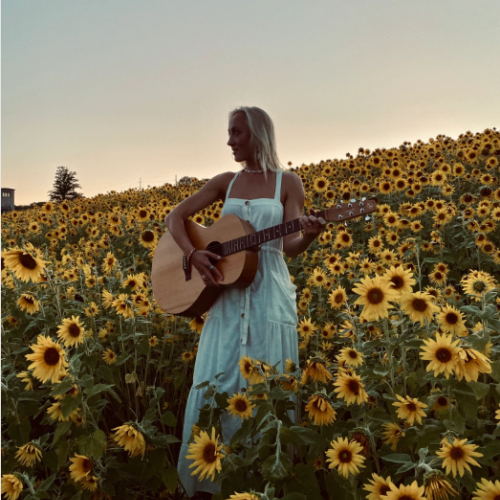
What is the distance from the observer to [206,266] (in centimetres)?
321

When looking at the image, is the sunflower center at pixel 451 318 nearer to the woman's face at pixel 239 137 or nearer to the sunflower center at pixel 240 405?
the sunflower center at pixel 240 405

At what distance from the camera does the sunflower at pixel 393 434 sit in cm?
202

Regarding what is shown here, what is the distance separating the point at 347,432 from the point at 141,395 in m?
1.63

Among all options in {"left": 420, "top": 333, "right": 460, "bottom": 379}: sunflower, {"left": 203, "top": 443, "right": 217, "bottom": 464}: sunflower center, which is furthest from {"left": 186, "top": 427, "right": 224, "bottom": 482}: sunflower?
{"left": 420, "top": 333, "right": 460, "bottom": 379}: sunflower

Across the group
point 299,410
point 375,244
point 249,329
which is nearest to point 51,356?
point 299,410

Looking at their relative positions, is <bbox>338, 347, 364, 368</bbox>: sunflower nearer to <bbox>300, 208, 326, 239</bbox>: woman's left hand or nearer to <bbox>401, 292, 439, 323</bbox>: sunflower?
<bbox>401, 292, 439, 323</bbox>: sunflower

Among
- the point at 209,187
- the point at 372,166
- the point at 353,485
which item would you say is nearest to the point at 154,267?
the point at 209,187

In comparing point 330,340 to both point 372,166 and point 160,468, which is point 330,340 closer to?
point 160,468

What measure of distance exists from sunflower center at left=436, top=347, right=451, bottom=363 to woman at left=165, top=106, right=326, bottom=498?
115 cm

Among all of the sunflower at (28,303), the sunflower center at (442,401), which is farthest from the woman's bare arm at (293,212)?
the sunflower at (28,303)

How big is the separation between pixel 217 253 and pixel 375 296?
1.41 metres

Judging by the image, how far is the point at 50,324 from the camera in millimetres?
3646

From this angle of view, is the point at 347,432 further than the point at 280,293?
No

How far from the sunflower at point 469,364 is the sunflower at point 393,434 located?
43cm
